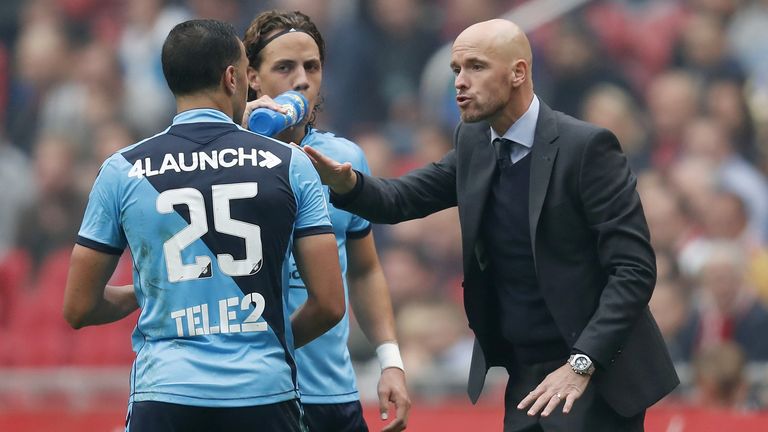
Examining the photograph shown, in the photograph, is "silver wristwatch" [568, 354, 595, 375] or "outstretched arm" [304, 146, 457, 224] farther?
"outstretched arm" [304, 146, 457, 224]

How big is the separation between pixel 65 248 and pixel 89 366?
46.7 inches

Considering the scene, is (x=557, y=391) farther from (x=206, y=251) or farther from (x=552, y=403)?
(x=206, y=251)

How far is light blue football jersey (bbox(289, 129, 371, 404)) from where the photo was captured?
475 cm

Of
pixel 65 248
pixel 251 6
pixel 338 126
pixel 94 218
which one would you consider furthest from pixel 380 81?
pixel 94 218

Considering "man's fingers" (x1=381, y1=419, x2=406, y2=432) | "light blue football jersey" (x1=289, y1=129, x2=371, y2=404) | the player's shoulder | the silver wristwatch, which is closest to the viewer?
the silver wristwatch

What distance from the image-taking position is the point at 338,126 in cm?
1057

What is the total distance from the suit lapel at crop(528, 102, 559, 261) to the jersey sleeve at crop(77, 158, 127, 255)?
1.27 meters

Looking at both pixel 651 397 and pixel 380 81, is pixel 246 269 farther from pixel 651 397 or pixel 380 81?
pixel 380 81

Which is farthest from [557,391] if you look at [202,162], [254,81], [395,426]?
[254,81]

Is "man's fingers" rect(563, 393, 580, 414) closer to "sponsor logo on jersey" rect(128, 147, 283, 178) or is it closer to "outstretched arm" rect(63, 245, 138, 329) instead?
"sponsor logo on jersey" rect(128, 147, 283, 178)

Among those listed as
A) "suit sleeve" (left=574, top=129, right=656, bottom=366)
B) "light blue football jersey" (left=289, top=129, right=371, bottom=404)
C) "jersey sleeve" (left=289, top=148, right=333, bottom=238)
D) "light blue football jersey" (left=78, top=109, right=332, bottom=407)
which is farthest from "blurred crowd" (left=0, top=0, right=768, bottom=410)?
"light blue football jersey" (left=78, top=109, right=332, bottom=407)

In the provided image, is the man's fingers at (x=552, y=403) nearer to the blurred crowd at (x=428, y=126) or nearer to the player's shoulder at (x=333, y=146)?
the player's shoulder at (x=333, y=146)

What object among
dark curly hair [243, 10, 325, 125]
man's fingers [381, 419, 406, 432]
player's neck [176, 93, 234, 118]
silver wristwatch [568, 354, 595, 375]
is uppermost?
dark curly hair [243, 10, 325, 125]

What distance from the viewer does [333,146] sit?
198 inches
